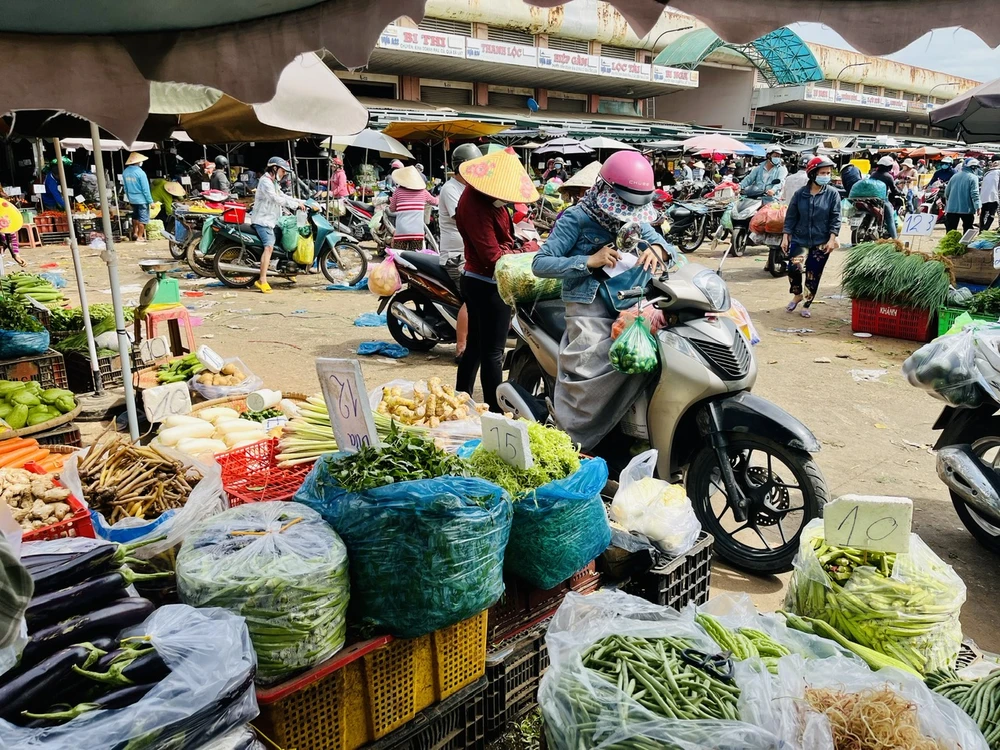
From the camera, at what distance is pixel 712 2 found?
5.20ft

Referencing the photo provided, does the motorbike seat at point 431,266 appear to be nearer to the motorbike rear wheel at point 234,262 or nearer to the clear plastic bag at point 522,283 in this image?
the clear plastic bag at point 522,283

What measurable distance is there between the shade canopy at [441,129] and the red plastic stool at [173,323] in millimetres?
13262

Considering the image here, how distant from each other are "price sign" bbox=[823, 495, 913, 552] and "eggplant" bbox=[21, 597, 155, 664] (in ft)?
6.89

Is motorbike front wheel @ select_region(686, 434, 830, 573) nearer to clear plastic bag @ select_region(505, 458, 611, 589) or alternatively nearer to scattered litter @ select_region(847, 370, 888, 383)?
clear plastic bag @ select_region(505, 458, 611, 589)

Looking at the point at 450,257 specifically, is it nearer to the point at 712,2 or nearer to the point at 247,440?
the point at 247,440

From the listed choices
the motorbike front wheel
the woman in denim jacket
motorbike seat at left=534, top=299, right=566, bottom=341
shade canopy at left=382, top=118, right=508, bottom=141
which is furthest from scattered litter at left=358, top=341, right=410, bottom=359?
shade canopy at left=382, top=118, right=508, bottom=141

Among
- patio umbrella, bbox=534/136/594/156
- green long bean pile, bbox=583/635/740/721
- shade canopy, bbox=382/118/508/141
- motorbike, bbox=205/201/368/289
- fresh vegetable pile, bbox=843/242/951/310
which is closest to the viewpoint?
green long bean pile, bbox=583/635/740/721

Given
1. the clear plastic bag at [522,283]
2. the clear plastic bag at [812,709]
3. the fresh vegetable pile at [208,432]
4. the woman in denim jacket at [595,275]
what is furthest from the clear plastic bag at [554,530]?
the clear plastic bag at [522,283]

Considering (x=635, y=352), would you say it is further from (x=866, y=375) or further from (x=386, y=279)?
(x=866, y=375)

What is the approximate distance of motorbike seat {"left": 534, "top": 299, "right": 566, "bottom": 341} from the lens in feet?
15.2

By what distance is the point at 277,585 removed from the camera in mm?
1812

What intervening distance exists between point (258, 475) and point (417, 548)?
3.86 ft

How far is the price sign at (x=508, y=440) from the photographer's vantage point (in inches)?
96.7

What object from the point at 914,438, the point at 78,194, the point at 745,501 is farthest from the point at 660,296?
the point at 78,194
